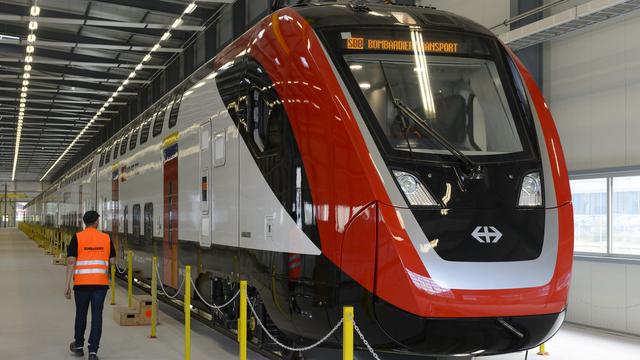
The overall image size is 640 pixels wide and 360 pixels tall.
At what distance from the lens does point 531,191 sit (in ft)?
20.8

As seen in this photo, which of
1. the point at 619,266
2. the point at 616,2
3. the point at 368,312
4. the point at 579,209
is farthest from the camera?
the point at 579,209

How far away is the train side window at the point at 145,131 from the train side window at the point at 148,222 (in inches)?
47.3

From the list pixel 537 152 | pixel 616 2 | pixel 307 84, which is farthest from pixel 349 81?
pixel 616 2

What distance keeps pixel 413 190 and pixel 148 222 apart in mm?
8170

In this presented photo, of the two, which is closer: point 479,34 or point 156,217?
point 479,34

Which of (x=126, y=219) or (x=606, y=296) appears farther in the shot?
(x=126, y=219)

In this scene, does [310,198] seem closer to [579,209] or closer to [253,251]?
[253,251]

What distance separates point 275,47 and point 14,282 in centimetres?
1410

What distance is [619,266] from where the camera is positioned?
434 inches

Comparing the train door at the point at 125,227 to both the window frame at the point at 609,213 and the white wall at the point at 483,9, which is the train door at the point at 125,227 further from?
the window frame at the point at 609,213

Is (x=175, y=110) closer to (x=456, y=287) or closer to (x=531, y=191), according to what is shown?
(x=531, y=191)

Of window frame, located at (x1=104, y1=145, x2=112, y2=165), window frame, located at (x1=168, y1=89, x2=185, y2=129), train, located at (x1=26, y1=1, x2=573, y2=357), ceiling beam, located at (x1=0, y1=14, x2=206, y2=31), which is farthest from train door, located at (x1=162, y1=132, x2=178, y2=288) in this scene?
ceiling beam, located at (x1=0, y1=14, x2=206, y2=31)

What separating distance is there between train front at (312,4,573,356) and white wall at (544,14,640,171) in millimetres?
4494

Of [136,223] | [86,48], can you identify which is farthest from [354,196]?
[86,48]
